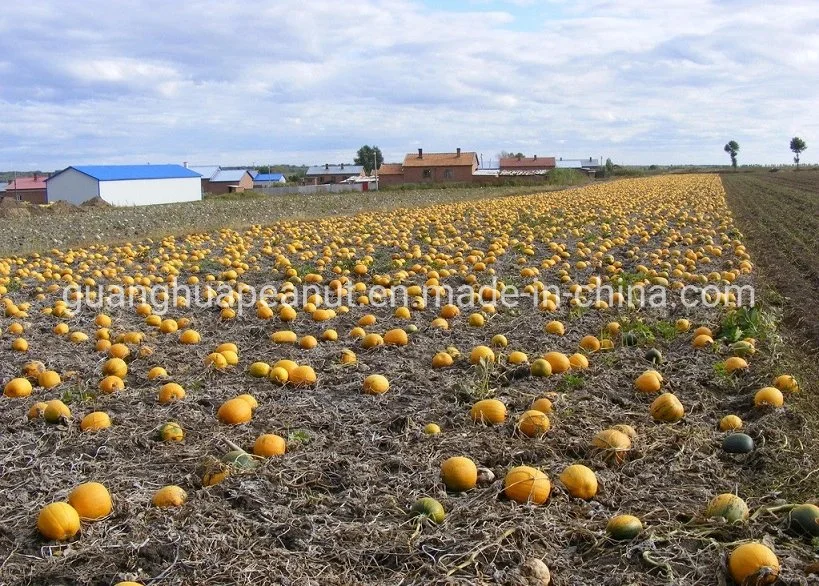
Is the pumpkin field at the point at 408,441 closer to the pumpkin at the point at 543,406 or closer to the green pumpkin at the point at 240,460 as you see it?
Result: the green pumpkin at the point at 240,460

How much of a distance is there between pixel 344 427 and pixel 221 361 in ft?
6.67

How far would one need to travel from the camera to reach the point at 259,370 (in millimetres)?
6520

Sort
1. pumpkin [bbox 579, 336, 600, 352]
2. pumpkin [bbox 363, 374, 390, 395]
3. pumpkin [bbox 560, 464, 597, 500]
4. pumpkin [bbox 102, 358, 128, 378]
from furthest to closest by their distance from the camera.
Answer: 1. pumpkin [bbox 579, 336, 600, 352]
2. pumpkin [bbox 102, 358, 128, 378]
3. pumpkin [bbox 363, 374, 390, 395]
4. pumpkin [bbox 560, 464, 597, 500]

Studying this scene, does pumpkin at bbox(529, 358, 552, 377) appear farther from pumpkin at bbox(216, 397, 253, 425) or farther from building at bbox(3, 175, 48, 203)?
building at bbox(3, 175, 48, 203)

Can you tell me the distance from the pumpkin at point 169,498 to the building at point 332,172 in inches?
4414

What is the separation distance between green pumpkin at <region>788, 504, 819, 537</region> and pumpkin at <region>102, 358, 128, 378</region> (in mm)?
5392

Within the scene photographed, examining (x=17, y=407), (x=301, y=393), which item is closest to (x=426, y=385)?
(x=301, y=393)

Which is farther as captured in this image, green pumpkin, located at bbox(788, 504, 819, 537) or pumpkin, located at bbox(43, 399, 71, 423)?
pumpkin, located at bbox(43, 399, 71, 423)

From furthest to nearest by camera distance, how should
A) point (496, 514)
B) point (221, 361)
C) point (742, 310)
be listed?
1. point (742, 310)
2. point (221, 361)
3. point (496, 514)

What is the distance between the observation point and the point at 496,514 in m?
3.86

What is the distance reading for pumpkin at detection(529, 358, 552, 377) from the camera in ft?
20.6

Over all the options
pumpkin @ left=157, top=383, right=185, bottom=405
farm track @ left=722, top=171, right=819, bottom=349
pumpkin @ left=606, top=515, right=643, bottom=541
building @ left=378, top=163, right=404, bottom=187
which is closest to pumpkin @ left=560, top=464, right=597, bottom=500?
pumpkin @ left=606, top=515, right=643, bottom=541

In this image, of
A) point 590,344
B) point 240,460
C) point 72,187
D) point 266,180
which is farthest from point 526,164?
point 240,460

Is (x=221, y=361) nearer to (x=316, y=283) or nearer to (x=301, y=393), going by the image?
(x=301, y=393)
